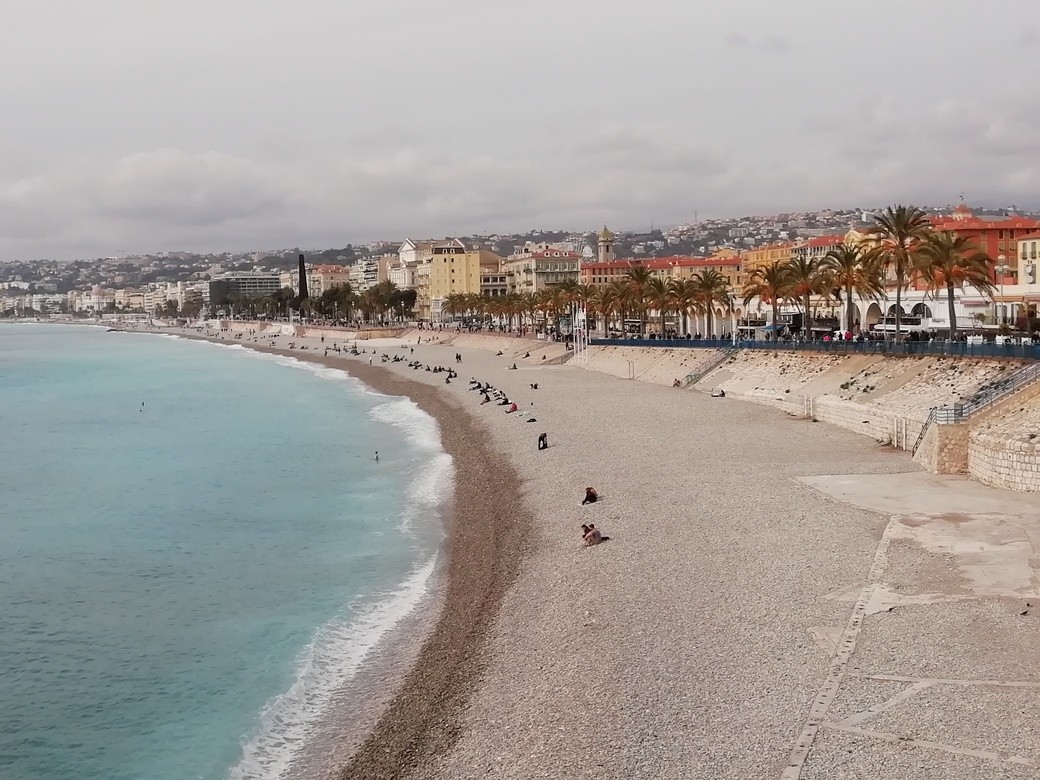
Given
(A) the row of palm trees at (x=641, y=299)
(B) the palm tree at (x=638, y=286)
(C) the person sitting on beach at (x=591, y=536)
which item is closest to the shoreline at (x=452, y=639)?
(C) the person sitting on beach at (x=591, y=536)

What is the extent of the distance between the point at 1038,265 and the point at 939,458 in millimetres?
34034

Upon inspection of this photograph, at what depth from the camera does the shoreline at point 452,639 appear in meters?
15.1

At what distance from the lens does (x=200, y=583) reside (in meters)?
25.0

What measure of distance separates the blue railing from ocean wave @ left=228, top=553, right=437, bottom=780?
22.0 m

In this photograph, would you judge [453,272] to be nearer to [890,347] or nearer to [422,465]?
[890,347]

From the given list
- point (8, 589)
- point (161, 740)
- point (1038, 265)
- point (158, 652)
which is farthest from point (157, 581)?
point (1038, 265)

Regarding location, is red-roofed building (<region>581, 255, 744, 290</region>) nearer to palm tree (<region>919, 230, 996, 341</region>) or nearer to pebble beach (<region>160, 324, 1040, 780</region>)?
palm tree (<region>919, 230, 996, 341</region>)

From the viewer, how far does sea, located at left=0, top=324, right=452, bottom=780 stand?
16.9m

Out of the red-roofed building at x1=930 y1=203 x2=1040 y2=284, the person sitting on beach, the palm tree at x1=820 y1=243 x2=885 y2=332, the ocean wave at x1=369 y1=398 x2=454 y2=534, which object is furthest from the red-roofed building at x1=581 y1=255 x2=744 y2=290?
the person sitting on beach

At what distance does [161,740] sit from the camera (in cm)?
1673

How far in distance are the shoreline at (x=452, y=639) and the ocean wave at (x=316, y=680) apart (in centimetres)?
35

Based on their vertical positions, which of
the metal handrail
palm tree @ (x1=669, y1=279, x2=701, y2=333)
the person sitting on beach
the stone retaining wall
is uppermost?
palm tree @ (x1=669, y1=279, x2=701, y2=333)

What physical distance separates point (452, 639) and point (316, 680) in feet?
8.62

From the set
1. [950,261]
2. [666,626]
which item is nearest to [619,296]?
[950,261]
